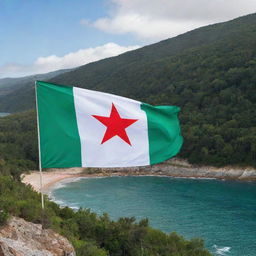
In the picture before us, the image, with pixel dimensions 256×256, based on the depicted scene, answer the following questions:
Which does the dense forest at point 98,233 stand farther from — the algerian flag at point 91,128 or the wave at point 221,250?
the wave at point 221,250

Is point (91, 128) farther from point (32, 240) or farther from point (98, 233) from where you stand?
point (98, 233)

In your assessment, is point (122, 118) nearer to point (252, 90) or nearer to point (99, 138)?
point (99, 138)

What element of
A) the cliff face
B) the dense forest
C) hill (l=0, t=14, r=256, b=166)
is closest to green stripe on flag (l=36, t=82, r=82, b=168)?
the cliff face

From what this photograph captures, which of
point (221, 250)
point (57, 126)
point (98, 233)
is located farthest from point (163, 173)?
point (57, 126)

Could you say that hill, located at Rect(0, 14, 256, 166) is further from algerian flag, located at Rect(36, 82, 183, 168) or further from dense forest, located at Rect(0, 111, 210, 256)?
algerian flag, located at Rect(36, 82, 183, 168)

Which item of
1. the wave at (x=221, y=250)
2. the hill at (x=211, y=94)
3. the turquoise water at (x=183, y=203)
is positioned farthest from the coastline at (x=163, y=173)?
the wave at (x=221, y=250)
